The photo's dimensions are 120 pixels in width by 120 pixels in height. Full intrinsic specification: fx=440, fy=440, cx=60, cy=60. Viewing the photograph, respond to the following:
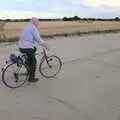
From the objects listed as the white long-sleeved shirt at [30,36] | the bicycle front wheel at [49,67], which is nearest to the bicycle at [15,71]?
the white long-sleeved shirt at [30,36]

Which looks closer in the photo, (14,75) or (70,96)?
(70,96)

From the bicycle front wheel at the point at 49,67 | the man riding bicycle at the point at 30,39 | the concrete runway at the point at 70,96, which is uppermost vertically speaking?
the man riding bicycle at the point at 30,39

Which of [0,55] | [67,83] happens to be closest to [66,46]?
[0,55]

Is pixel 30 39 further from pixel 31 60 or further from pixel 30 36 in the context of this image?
pixel 31 60

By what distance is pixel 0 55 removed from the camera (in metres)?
17.7

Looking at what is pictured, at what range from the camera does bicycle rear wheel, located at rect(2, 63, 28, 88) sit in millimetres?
11133

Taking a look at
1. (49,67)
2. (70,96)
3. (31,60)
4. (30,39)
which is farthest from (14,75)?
(70,96)

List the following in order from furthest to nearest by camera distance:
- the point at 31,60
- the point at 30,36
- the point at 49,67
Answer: the point at 49,67 < the point at 31,60 < the point at 30,36

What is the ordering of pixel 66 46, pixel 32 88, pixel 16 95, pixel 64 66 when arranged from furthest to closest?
pixel 66 46
pixel 64 66
pixel 32 88
pixel 16 95

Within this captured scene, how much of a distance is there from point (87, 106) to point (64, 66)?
18.6 feet

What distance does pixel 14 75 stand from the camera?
37.1ft

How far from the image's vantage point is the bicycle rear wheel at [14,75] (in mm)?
11133

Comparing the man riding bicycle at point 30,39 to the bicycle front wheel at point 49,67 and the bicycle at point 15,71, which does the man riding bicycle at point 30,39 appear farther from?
the bicycle front wheel at point 49,67

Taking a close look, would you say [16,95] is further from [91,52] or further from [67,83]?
[91,52]
